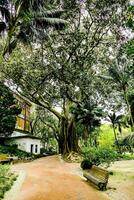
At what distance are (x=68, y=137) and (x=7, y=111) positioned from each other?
7.85m

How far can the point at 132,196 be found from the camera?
42.6 feet

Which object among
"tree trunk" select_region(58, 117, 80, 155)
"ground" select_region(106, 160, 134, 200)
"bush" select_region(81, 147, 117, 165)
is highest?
"tree trunk" select_region(58, 117, 80, 155)

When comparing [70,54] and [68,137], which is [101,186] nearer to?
[70,54]

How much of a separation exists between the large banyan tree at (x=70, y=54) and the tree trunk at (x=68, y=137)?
331 cm

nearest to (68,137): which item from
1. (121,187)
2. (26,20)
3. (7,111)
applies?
(7,111)

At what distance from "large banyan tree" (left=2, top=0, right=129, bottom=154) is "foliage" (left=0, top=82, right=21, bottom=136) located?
12.3 feet

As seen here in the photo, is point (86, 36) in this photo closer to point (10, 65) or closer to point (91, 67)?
point (91, 67)

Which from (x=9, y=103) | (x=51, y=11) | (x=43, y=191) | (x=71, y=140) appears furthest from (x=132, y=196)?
(x=9, y=103)

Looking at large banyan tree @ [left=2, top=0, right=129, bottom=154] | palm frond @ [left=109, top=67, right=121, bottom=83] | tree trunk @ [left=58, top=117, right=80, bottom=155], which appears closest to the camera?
large banyan tree @ [left=2, top=0, right=129, bottom=154]

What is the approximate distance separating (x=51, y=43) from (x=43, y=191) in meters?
19.4

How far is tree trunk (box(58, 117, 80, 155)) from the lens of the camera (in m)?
36.9

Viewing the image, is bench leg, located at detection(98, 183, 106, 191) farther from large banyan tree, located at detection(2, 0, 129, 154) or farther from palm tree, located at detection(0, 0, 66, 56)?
large banyan tree, located at detection(2, 0, 129, 154)

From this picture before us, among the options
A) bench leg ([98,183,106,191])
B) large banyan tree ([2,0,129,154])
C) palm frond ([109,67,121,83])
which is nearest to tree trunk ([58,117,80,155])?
large banyan tree ([2,0,129,154])

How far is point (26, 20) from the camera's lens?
1886 cm
